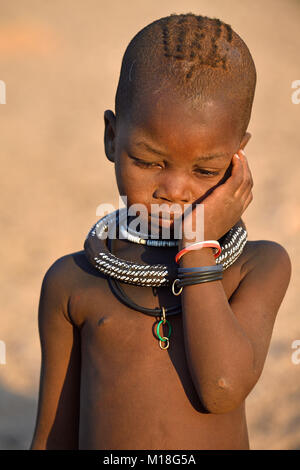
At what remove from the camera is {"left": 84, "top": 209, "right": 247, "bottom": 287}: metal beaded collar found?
182 cm

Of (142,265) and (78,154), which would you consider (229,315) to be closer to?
(142,265)

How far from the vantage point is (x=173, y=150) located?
5.53ft

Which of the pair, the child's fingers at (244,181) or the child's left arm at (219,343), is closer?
the child's left arm at (219,343)

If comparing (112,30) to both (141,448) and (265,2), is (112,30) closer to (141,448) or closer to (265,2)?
(265,2)

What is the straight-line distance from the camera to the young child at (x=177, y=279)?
66.2 inches

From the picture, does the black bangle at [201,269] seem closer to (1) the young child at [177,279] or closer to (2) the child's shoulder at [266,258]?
(1) the young child at [177,279]

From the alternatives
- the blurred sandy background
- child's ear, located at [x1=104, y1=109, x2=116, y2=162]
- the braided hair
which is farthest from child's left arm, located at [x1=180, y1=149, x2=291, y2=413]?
the blurred sandy background

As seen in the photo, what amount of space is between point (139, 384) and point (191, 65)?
0.95 meters

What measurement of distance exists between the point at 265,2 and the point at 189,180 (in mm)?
12402

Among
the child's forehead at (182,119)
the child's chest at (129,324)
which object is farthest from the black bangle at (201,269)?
the child's forehead at (182,119)

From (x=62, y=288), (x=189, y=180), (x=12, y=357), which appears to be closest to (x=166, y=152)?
(x=189, y=180)

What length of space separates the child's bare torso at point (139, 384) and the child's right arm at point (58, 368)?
0.28ft

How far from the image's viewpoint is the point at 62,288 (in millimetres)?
1979

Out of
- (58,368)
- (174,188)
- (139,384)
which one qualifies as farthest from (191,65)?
(58,368)
